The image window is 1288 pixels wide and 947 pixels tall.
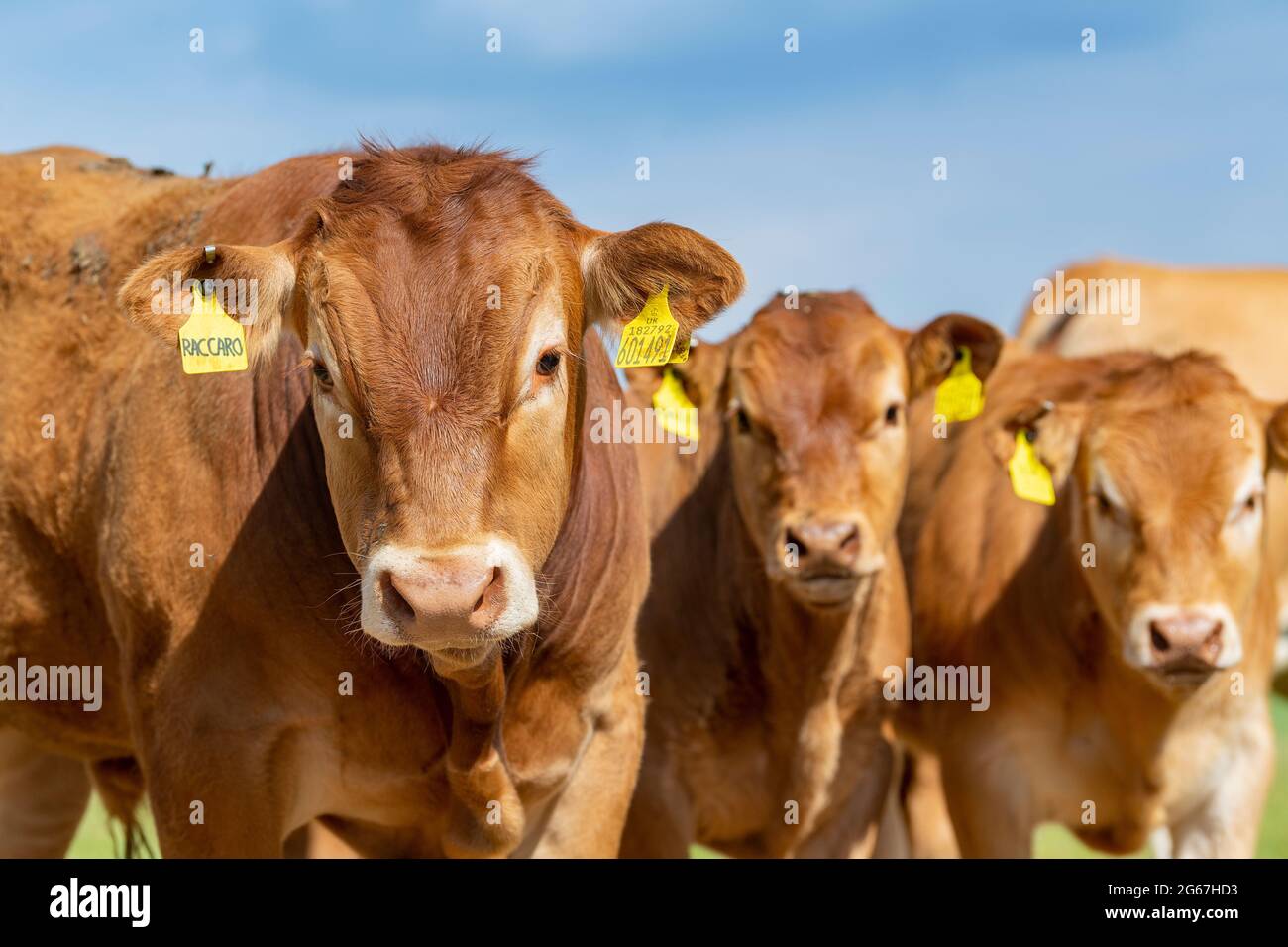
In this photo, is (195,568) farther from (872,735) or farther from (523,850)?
(872,735)

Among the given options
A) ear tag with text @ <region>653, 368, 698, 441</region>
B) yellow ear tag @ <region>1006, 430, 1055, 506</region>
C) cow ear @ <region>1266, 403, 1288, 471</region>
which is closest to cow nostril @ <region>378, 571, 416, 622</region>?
ear tag with text @ <region>653, 368, 698, 441</region>

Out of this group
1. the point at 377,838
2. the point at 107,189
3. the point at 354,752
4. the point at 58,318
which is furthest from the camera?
the point at 107,189

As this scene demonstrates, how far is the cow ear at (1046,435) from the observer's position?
23.0 feet

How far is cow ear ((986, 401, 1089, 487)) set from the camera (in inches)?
277

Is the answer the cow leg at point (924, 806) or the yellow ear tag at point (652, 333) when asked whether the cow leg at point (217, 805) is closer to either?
the yellow ear tag at point (652, 333)

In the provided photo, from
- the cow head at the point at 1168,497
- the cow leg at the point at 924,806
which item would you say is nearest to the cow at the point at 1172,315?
the cow leg at the point at 924,806

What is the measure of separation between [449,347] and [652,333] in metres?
0.75

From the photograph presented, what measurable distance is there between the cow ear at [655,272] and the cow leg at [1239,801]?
3.67 meters

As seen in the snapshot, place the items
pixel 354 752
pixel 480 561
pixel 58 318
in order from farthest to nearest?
pixel 58 318, pixel 354 752, pixel 480 561

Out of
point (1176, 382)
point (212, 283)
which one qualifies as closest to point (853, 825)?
point (1176, 382)

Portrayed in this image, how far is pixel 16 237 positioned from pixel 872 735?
386cm

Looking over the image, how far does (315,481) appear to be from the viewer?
4633 millimetres

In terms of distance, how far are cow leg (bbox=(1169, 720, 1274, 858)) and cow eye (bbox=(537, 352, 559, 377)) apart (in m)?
4.10
